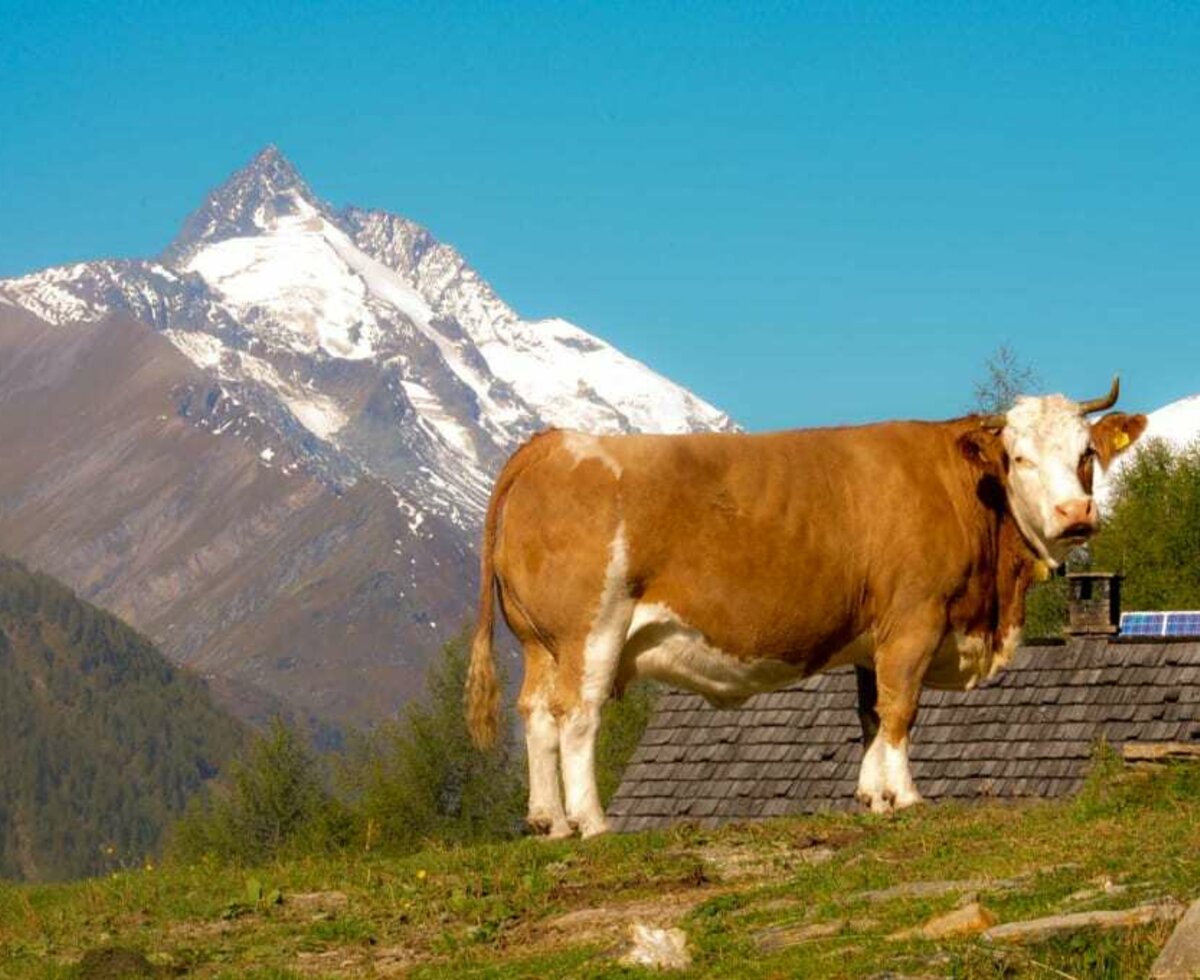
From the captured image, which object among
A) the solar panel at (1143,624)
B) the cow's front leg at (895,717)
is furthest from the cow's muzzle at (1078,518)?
the solar panel at (1143,624)

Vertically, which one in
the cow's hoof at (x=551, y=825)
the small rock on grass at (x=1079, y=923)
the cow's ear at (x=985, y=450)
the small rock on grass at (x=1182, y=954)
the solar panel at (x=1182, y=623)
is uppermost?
the solar panel at (x=1182, y=623)

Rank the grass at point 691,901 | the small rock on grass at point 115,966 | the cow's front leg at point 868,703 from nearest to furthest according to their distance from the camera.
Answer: the grass at point 691,901 → the small rock on grass at point 115,966 → the cow's front leg at point 868,703

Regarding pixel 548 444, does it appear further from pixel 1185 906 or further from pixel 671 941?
pixel 1185 906

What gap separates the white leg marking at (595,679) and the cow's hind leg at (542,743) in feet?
0.37

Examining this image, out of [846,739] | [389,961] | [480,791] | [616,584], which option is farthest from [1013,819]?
[480,791]

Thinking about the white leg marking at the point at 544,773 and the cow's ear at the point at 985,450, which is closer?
the white leg marking at the point at 544,773

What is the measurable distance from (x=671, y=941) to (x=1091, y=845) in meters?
2.72

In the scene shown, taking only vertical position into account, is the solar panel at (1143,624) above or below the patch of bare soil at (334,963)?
above

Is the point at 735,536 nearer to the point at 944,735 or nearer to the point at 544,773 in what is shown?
the point at 544,773

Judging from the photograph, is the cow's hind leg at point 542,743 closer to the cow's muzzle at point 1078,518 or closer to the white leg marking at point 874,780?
the white leg marking at point 874,780

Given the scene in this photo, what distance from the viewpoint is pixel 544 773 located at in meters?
16.8

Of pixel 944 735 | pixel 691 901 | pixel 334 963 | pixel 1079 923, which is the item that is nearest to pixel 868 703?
pixel 691 901

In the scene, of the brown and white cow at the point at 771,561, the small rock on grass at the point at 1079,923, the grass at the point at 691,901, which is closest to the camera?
the small rock on grass at the point at 1079,923

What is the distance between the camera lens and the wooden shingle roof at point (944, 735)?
34250 mm
